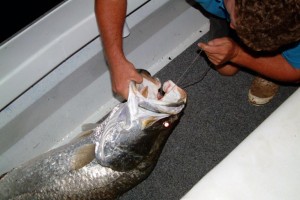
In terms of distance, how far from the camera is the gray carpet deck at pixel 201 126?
1867 millimetres

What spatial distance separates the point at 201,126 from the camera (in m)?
2.00

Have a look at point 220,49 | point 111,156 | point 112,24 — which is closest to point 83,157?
point 111,156

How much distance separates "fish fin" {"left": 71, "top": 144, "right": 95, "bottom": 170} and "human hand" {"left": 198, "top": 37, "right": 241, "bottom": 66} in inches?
24.5

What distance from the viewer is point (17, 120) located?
150cm

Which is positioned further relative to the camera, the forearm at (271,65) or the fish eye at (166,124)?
the forearm at (271,65)

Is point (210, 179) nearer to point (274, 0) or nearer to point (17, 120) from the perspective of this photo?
point (274, 0)

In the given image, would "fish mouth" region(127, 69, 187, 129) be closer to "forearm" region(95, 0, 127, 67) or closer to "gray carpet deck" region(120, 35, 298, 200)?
"forearm" region(95, 0, 127, 67)

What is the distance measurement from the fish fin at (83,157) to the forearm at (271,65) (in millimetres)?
779

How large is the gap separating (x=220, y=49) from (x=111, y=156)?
630 mm

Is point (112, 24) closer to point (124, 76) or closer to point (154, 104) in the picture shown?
point (124, 76)

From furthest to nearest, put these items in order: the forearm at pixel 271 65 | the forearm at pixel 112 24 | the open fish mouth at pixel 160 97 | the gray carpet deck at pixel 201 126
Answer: the gray carpet deck at pixel 201 126
the forearm at pixel 271 65
the forearm at pixel 112 24
the open fish mouth at pixel 160 97

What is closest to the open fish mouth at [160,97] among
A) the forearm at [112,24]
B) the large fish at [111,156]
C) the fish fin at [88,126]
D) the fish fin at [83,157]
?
the large fish at [111,156]

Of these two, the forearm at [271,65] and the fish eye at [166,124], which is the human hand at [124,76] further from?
the forearm at [271,65]

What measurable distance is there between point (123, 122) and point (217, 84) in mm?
1014
